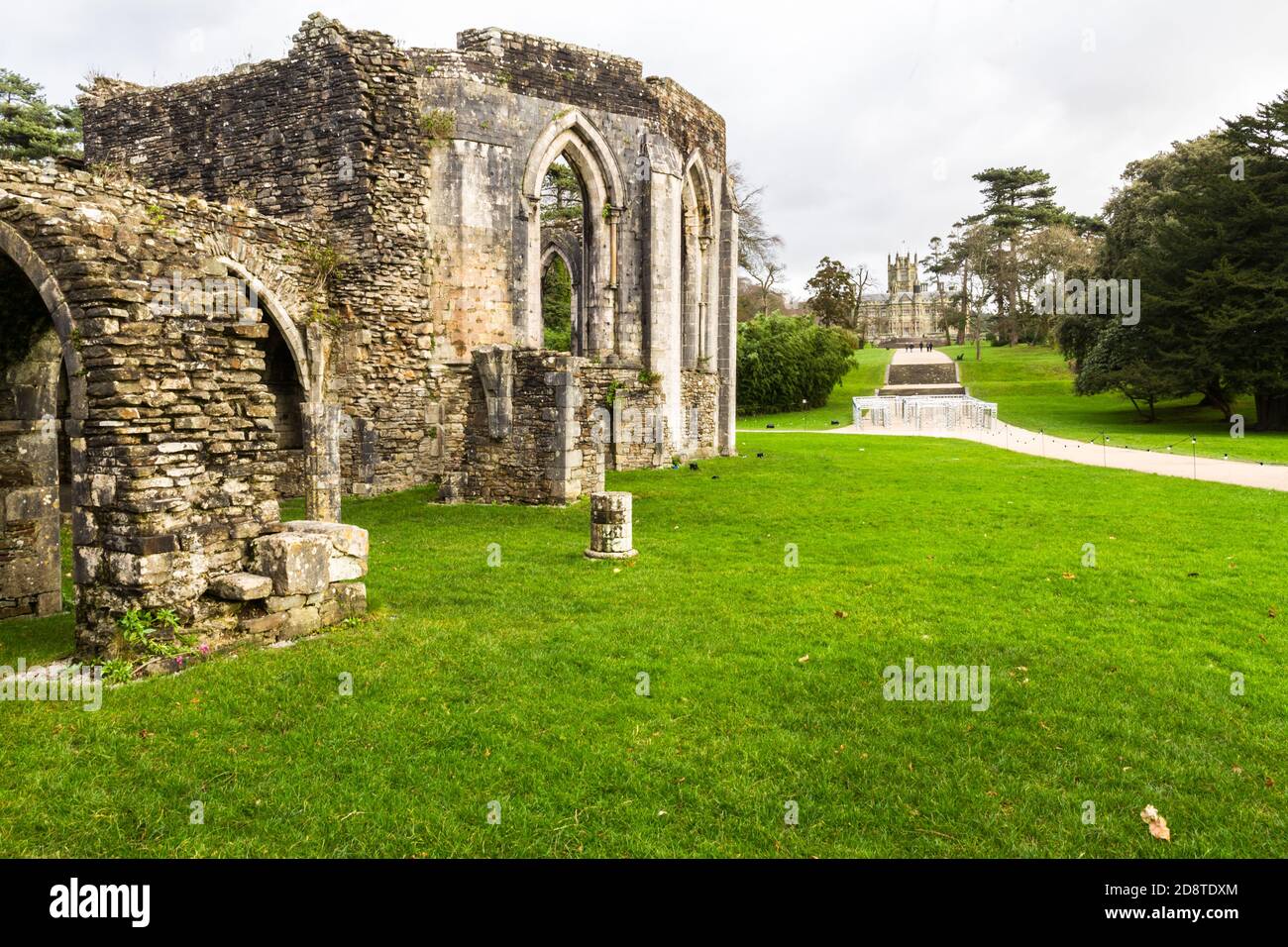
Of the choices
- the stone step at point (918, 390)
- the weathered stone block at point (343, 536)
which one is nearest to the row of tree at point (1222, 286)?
the stone step at point (918, 390)

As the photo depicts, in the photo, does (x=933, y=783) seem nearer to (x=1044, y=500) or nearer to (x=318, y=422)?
(x=1044, y=500)

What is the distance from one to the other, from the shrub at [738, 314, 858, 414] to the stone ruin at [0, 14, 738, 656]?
16758mm

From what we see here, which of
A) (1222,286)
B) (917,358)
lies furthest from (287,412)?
(917,358)

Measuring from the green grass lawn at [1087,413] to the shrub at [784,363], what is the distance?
915 cm

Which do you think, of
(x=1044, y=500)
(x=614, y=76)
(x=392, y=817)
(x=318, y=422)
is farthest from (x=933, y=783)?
(x=614, y=76)

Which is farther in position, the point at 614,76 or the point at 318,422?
the point at 614,76

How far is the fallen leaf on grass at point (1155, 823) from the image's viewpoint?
3906 mm

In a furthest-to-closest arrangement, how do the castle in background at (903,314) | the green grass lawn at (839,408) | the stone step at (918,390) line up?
the castle in background at (903,314)
the stone step at (918,390)
the green grass lawn at (839,408)

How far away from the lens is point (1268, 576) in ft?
28.6

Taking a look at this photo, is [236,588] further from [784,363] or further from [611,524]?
[784,363]

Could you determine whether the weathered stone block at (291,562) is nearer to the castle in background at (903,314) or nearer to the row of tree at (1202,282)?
the row of tree at (1202,282)

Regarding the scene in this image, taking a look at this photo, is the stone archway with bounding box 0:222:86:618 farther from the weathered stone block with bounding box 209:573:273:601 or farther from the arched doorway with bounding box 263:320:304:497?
the arched doorway with bounding box 263:320:304:497

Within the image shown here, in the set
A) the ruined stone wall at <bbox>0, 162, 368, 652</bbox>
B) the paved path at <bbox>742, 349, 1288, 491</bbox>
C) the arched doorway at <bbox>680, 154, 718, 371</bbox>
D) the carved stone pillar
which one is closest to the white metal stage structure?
the paved path at <bbox>742, 349, 1288, 491</bbox>
